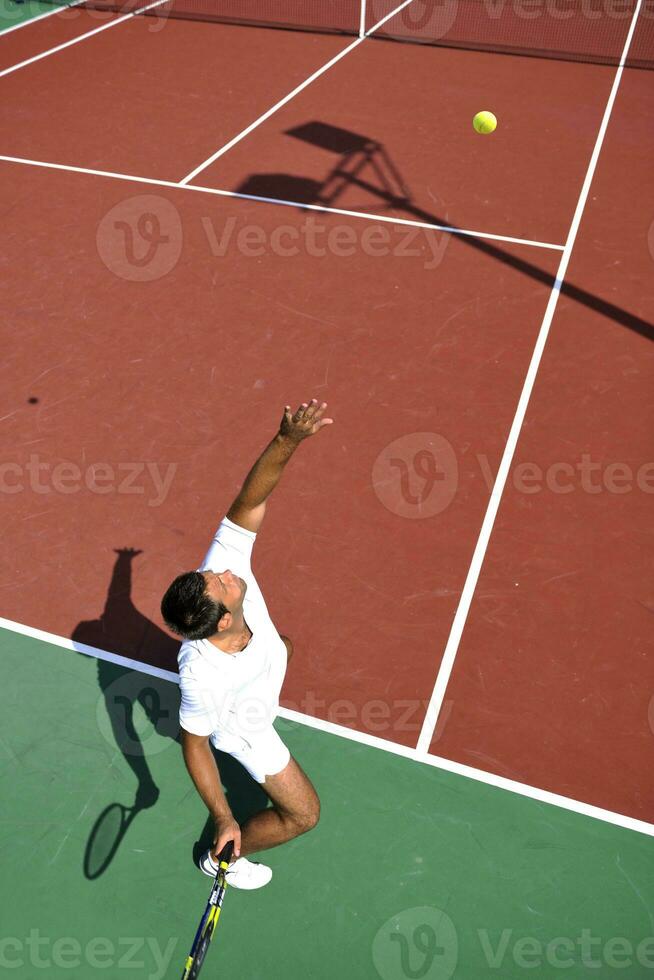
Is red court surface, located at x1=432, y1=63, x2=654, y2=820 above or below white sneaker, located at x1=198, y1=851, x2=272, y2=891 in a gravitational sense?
above

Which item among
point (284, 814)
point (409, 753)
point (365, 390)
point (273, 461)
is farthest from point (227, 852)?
point (365, 390)

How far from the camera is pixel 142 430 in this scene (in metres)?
7.58

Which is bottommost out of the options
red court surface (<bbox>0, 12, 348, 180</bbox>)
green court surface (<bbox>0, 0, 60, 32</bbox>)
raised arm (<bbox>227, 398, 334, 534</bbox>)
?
raised arm (<bbox>227, 398, 334, 534</bbox>)

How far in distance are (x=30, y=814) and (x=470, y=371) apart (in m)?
5.26

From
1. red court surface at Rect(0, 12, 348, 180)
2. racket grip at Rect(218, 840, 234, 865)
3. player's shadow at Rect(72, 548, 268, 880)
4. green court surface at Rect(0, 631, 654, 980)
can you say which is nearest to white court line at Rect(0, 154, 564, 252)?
red court surface at Rect(0, 12, 348, 180)

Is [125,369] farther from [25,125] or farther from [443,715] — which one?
[25,125]

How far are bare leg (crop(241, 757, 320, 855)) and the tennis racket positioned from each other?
2.12ft

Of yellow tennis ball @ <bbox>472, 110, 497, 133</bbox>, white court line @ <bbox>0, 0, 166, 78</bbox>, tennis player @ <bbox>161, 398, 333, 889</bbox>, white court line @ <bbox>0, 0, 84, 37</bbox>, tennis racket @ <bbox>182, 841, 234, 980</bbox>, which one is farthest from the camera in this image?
white court line @ <bbox>0, 0, 84, 37</bbox>

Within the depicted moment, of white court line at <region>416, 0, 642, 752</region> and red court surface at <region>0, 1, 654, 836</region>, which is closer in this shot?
white court line at <region>416, 0, 642, 752</region>

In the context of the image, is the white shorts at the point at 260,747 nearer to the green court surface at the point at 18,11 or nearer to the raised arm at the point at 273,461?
the raised arm at the point at 273,461

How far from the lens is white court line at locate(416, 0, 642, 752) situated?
5.56 m

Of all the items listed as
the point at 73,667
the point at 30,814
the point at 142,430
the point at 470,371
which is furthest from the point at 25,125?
the point at 30,814

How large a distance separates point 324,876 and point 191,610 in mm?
1897

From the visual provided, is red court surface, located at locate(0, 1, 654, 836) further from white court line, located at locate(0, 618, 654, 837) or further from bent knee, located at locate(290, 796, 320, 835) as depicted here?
bent knee, located at locate(290, 796, 320, 835)
